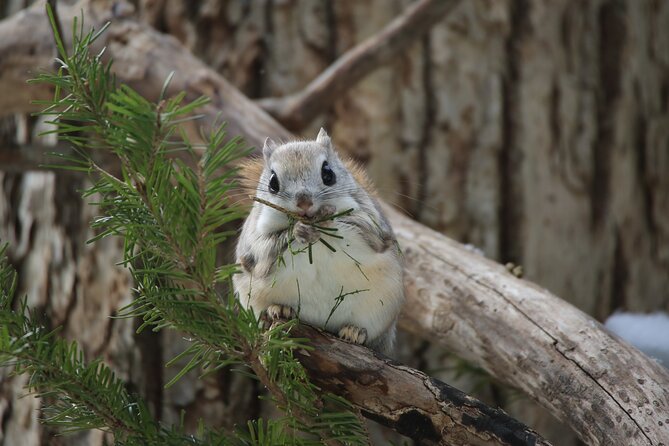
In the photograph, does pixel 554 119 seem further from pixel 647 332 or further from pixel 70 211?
pixel 70 211

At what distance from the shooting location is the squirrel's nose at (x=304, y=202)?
1138 millimetres

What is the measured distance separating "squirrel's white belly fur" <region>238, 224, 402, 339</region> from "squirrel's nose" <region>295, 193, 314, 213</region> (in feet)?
0.18

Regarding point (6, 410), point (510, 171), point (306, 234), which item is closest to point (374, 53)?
point (510, 171)

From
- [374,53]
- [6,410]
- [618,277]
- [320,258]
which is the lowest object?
[6,410]

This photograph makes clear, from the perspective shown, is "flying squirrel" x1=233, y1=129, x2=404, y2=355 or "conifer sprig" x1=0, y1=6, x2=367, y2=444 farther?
"flying squirrel" x1=233, y1=129, x2=404, y2=355

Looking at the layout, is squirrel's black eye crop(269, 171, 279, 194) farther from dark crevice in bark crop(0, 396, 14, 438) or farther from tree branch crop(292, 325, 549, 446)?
dark crevice in bark crop(0, 396, 14, 438)

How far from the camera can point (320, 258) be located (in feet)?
3.81

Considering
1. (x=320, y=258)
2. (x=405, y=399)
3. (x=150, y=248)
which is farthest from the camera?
(x=320, y=258)

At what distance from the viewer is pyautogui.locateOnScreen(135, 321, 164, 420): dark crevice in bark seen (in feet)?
6.20

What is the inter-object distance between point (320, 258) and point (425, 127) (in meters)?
0.96

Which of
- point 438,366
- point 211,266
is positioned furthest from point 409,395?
point 438,366

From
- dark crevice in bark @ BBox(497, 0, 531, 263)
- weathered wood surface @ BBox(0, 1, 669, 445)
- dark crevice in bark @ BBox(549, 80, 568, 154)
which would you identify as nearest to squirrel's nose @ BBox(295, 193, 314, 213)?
weathered wood surface @ BBox(0, 1, 669, 445)

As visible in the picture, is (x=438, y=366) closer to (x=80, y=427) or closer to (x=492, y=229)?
(x=492, y=229)

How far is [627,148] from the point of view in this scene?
2164mm
